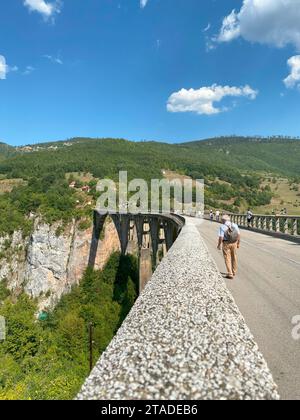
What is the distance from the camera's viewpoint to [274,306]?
711 cm

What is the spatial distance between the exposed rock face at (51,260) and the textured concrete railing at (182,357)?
198 feet

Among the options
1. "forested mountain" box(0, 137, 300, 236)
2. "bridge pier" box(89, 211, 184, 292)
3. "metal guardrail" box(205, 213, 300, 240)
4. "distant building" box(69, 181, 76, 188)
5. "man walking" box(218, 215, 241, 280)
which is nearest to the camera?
"man walking" box(218, 215, 241, 280)

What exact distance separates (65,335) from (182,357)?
40909mm

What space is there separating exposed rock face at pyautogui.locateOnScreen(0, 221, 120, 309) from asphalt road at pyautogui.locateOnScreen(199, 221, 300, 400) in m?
54.8

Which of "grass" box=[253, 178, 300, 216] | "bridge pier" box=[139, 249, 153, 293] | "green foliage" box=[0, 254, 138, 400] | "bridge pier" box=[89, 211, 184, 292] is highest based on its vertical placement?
"grass" box=[253, 178, 300, 216]

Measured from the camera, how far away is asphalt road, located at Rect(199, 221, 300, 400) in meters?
4.52

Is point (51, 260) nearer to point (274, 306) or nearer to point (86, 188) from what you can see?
point (86, 188)

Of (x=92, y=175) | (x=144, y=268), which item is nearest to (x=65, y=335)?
(x=144, y=268)

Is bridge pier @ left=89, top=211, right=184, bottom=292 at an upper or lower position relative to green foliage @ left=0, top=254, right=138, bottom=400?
upper

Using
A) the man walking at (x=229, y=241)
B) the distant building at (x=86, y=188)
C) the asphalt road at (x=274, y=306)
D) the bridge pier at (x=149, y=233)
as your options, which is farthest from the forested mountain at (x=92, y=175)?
the man walking at (x=229, y=241)

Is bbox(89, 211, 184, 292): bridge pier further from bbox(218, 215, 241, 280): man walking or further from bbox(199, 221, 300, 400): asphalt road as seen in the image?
bbox(218, 215, 241, 280): man walking

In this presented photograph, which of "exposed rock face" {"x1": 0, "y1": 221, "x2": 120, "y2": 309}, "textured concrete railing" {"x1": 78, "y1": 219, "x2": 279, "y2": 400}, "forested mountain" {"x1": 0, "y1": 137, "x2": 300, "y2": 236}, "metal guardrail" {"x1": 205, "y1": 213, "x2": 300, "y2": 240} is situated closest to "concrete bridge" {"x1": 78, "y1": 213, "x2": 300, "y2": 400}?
"textured concrete railing" {"x1": 78, "y1": 219, "x2": 279, "y2": 400}
